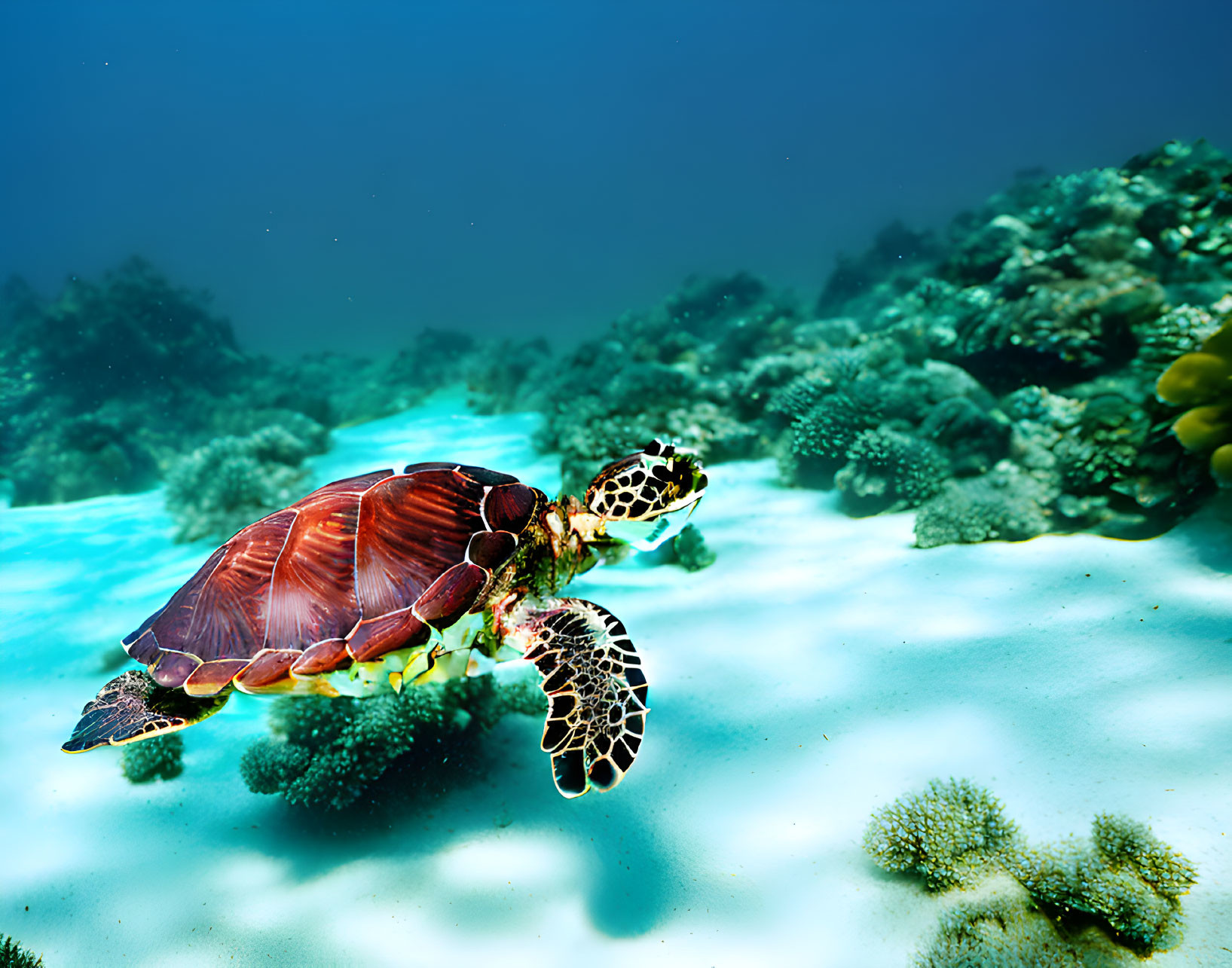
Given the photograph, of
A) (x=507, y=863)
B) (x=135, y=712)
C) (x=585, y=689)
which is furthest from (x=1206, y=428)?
(x=135, y=712)

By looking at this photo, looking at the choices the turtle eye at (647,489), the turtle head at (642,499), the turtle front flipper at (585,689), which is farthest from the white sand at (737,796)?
the turtle eye at (647,489)

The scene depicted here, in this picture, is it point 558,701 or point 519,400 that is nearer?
point 558,701

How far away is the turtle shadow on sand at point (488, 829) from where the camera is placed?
6.47 feet

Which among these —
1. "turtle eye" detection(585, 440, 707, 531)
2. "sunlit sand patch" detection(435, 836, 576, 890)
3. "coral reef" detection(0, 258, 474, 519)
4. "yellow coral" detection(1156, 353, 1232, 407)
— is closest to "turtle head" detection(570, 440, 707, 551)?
"turtle eye" detection(585, 440, 707, 531)

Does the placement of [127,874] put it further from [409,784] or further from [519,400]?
[519,400]

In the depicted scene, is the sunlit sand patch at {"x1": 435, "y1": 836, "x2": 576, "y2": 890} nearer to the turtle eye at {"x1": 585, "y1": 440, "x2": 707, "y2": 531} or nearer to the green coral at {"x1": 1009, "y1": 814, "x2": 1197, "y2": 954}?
the turtle eye at {"x1": 585, "y1": 440, "x2": 707, "y2": 531}

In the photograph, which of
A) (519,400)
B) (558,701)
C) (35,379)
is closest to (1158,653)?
(558,701)

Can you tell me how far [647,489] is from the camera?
239 cm

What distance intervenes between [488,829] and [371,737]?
0.71m

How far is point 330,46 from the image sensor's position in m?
88.1

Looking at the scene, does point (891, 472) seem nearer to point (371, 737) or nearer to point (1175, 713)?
point (1175, 713)

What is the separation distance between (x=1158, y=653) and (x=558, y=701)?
2.69 m

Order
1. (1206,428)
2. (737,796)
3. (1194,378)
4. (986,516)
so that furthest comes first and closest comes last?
(986,516)
(1194,378)
(1206,428)
(737,796)

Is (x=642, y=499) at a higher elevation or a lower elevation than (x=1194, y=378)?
lower
